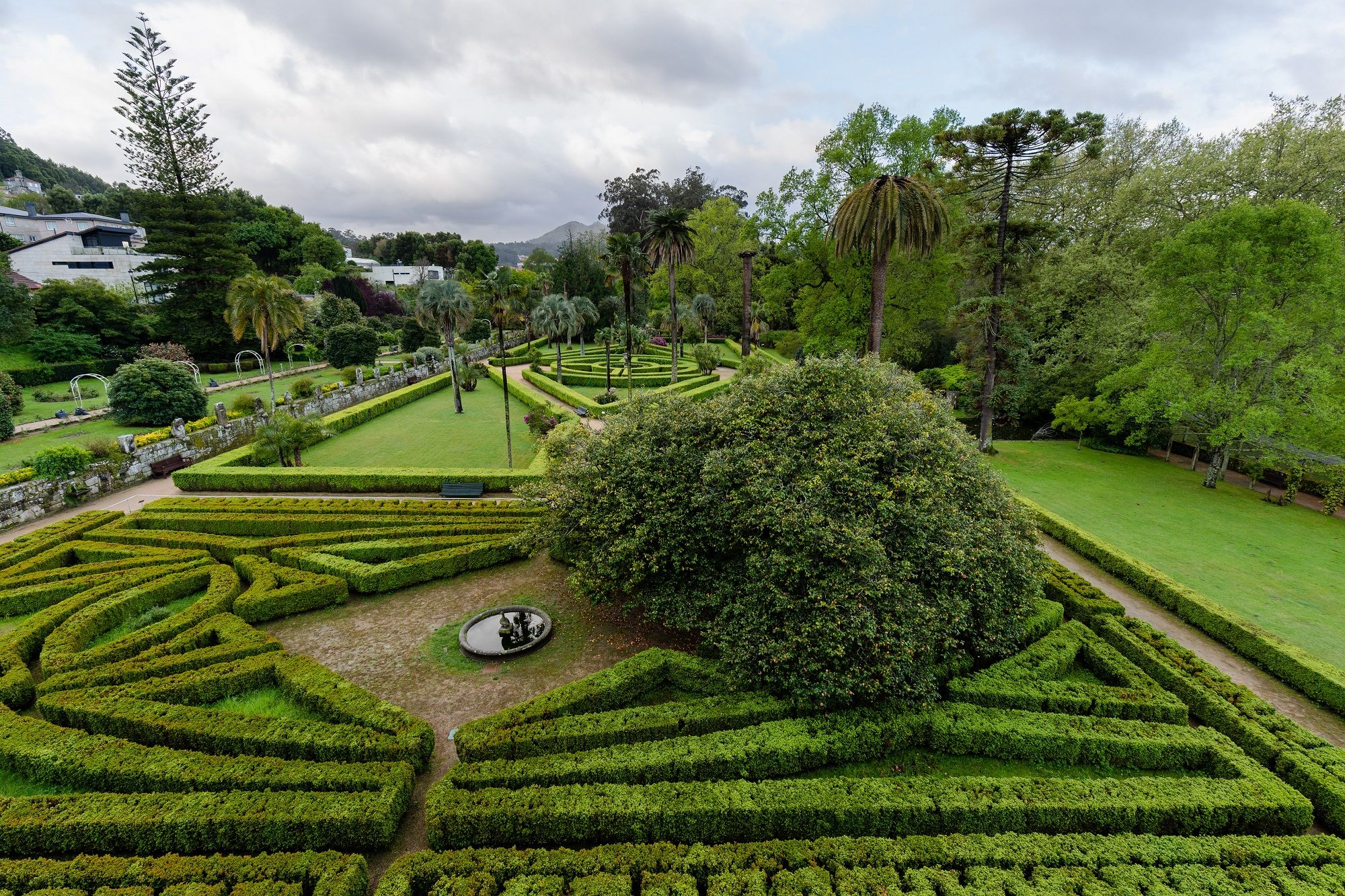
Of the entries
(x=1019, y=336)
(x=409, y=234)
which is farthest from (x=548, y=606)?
(x=409, y=234)

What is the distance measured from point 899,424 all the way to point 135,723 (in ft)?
52.5

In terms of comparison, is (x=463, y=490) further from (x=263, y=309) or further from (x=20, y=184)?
(x=20, y=184)

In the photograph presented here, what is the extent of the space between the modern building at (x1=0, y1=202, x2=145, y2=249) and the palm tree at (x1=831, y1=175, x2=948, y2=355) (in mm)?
89633

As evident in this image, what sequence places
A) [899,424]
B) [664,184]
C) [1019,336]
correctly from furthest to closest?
[664,184] → [1019,336] → [899,424]

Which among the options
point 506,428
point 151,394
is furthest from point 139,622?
point 151,394

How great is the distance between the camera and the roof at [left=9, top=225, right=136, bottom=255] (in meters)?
57.3

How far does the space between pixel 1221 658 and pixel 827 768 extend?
1078 centimetres

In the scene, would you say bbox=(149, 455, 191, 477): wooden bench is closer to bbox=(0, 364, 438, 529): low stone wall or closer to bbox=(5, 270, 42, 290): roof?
bbox=(0, 364, 438, 529): low stone wall

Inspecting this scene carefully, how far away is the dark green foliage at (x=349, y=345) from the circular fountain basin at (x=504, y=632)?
43520 mm

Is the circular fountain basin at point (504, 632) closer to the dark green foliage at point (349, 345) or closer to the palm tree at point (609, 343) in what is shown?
the palm tree at point (609, 343)

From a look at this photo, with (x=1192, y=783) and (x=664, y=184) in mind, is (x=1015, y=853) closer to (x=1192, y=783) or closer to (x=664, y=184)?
(x=1192, y=783)

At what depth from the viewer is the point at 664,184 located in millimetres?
90500

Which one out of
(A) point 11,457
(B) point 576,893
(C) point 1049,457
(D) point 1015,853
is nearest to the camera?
(B) point 576,893

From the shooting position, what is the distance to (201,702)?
437 inches
